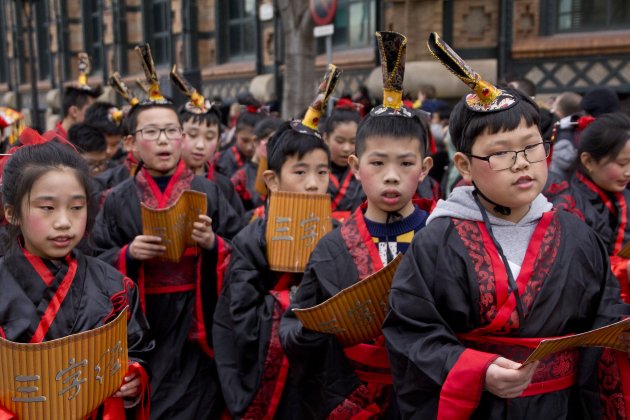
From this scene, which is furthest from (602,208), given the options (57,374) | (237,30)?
(237,30)

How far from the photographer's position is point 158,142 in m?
3.96

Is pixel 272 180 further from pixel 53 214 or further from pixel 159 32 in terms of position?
pixel 159 32

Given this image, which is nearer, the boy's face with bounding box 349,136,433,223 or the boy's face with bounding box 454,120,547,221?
the boy's face with bounding box 454,120,547,221

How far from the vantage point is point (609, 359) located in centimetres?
234

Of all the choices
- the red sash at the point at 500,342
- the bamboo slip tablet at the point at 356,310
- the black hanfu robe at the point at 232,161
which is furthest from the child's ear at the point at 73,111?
the red sash at the point at 500,342

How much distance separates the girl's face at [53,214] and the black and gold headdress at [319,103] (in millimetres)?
1313

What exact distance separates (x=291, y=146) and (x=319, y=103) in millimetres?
256

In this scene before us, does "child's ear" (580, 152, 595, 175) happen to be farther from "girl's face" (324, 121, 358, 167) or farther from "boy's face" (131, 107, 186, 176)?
"boy's face" (131, 107, 186, 176)

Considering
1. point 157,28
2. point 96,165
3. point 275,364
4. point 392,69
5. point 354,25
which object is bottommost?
point 275,364

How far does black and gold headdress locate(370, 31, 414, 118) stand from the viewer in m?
2.63

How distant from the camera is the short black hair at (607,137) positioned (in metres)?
3.58

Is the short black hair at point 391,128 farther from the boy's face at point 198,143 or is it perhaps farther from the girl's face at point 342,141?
the boy's face at point 198,143

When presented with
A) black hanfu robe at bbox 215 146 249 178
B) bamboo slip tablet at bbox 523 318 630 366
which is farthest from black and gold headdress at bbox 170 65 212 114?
bamboo slip tablet at bbox 523 318 630 366

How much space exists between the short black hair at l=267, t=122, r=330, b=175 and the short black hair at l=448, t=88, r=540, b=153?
3.91 feet
